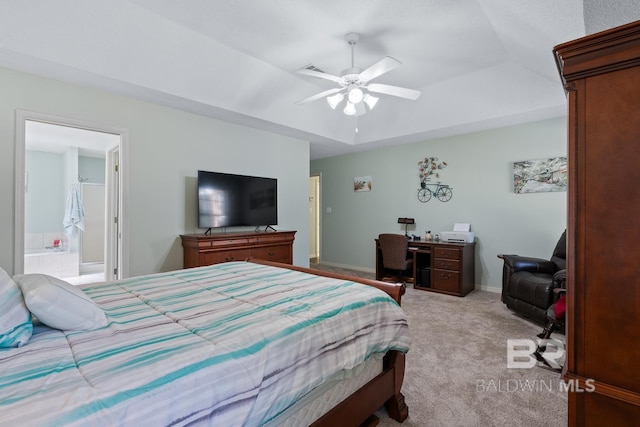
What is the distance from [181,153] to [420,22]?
114 inches

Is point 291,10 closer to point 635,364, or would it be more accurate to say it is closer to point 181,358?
point 181,358

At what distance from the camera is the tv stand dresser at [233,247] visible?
3412 millimetres

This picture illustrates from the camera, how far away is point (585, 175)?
34.0 inches

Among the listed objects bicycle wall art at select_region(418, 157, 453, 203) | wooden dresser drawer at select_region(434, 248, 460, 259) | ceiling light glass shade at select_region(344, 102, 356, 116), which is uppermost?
ceiling light glass shade at select_region(344, 102, 356, 116)

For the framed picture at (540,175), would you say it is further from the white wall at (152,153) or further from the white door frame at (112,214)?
the white door frame at (112,214)

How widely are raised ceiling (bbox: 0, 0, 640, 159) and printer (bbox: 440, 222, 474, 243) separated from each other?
57.7 inches

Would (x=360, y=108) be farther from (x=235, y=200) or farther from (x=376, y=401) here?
(x=376, y=401)

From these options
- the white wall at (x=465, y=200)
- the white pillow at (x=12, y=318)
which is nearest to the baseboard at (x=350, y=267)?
the white wall at (x=465, y=200)

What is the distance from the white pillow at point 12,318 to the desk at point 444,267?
168 inches

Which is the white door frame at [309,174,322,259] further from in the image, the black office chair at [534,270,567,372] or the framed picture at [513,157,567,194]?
the black office chair at [534,270,567,372]

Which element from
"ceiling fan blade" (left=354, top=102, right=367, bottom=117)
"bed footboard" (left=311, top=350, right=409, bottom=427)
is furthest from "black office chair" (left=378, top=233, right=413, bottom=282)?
"bed footboard" (left=311, top=350, right=409, bottom=427)

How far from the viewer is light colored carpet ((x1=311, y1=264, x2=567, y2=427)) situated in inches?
69.3

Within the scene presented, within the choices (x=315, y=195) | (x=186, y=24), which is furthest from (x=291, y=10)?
(x=315, y=195)

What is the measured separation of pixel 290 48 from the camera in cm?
317
